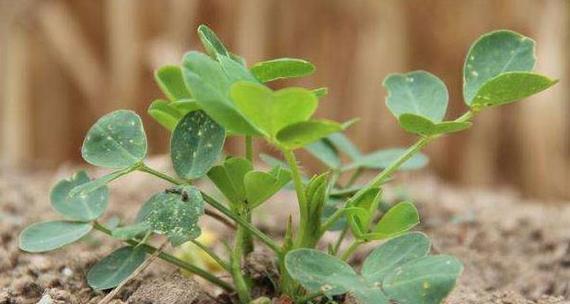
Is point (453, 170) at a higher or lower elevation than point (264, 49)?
lower

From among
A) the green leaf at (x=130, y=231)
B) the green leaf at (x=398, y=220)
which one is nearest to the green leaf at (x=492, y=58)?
the green leaf at (x=398, y=220)

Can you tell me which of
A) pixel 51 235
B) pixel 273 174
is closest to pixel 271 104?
pixel 273 174

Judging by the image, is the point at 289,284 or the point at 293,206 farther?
the point at 293,206

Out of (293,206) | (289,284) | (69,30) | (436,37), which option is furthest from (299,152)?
(289,284)

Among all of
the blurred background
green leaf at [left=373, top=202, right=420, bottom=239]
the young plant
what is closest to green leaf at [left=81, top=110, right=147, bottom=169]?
the young plant

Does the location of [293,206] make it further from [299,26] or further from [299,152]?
[299,26]

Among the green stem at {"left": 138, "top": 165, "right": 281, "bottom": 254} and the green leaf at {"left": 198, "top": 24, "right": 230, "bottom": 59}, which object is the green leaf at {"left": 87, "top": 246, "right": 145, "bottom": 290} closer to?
the green stem at {"left": 138, "top": 165, "right": 281, "bottom": 254}

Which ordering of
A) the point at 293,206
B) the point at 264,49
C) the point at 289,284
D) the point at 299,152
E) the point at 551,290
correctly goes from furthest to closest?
the point at 264,49, the point at 299,152, the point at 293,206, the point at 551,290, the point at 289,284
